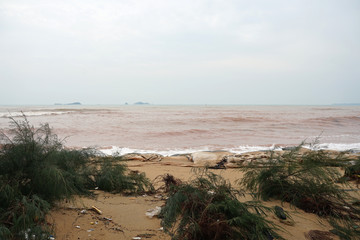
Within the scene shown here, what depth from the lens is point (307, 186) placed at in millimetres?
3344

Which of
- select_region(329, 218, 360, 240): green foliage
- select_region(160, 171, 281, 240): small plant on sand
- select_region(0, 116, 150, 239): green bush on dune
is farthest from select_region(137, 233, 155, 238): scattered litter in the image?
select_region(329, 218, 360, 240): green foliage

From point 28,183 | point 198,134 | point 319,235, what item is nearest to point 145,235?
point 28,183

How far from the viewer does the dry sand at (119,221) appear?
2498 mm

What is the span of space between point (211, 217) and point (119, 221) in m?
1.17

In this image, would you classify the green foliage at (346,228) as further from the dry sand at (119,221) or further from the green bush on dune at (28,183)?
the green bush on dune at (28,183)

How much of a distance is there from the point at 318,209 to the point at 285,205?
0.40 metres

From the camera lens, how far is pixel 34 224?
220cm

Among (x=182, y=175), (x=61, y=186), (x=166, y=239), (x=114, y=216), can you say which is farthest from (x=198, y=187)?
(x=182, y=175)

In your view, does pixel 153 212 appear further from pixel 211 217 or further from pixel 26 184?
pixel 26 184

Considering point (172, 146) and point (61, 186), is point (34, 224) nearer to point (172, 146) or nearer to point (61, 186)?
point (61, 186)

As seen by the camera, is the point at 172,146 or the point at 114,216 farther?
the point at 172,146

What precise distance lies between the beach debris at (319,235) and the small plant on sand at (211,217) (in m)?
0.44

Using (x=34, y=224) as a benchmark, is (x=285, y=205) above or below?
below

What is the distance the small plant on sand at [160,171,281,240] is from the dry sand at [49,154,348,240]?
254 mm
